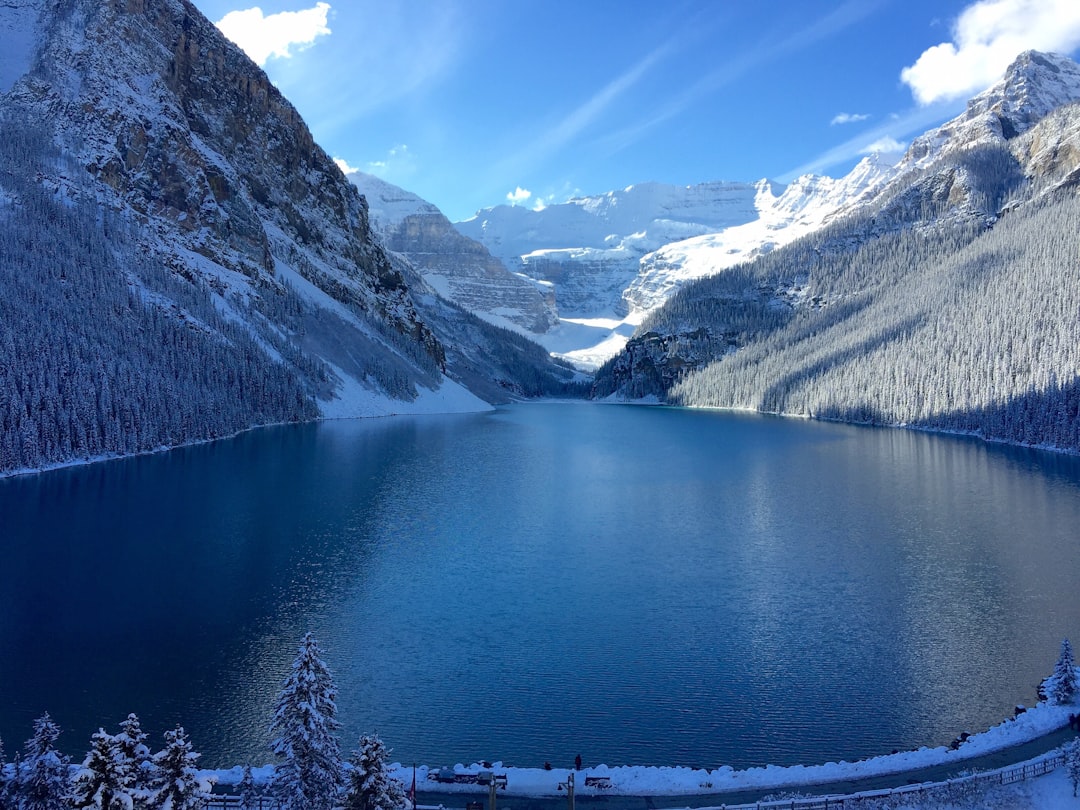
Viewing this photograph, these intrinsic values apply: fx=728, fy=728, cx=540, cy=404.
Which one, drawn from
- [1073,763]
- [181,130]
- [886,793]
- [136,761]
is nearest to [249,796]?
[136,761]

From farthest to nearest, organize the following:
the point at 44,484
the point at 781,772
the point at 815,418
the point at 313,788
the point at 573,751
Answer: the point at 815,418
the point at 44,484
the point at 573,751
the point at 781,772
the point at 313,788

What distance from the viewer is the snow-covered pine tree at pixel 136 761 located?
15102 millimetres

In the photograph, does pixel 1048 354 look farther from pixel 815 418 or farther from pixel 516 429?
pixel 516 429

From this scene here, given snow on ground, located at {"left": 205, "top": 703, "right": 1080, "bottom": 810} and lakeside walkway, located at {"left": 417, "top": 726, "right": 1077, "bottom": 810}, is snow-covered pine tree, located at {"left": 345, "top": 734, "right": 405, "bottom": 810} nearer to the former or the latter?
lakeside walkway, located at {"left": 417, "top": 726, "right": 1077, "bottom": 810}

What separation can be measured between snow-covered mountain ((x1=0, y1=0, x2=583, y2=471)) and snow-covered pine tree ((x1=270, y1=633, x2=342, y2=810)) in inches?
2823

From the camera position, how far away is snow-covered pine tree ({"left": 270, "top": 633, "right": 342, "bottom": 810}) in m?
16.9

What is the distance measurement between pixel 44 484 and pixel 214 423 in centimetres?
3863

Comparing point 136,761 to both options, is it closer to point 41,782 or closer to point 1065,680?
point 41,782

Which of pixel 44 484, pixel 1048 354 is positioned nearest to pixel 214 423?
pixel 44 484

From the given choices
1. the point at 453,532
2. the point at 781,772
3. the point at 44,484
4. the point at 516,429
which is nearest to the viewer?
the point at 781,772

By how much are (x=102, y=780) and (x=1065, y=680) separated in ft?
99.8

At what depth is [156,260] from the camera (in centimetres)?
12938

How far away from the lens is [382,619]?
36469 millimetres

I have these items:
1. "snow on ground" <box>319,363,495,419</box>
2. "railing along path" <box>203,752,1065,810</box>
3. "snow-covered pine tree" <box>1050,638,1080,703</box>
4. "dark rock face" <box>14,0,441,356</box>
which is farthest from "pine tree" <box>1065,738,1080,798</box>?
"dark rock face" <box>14,0,441,356</box>
